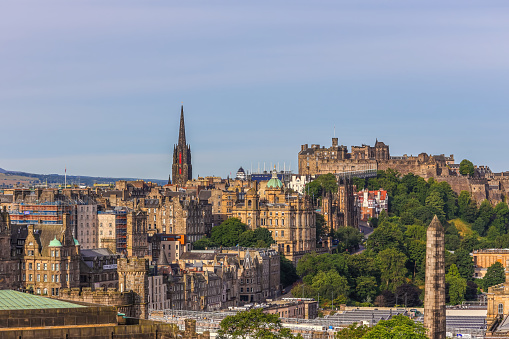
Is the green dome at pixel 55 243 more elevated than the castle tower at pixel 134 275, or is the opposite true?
the green dome at pixel 55 243

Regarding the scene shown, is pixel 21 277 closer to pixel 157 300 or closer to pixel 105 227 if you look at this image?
pixel 157 300

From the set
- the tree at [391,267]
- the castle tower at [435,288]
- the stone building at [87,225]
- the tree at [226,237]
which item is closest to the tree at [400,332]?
the castle tower at [435,288]

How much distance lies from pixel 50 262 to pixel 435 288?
53.3 m

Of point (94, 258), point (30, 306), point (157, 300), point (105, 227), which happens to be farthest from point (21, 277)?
point (30, 306)

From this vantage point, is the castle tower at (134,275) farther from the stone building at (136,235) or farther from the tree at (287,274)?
the tree at (287,274)

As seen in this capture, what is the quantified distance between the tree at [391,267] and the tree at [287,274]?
13062 millimetres

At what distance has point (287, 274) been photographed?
19038cm

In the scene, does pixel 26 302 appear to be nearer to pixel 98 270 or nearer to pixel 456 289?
pixel 98 270

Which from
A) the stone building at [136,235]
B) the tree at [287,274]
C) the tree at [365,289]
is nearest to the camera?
the stone building at [136,235]

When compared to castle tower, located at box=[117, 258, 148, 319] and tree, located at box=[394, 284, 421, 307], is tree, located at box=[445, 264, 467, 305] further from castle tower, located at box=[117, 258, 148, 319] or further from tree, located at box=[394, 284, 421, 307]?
castle tower, located at box=[117, 258, 148, 319]

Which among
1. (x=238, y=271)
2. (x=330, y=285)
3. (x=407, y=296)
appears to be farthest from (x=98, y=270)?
(x=407, y=296)

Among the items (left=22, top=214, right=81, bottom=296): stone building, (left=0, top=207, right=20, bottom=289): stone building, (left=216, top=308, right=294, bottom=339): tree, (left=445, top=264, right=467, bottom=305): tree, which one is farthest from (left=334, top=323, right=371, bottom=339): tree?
(left=445, top=264, right=467, bottom=305): tree

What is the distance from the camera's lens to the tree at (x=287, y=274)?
18862 cm

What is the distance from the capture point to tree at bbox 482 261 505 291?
193 m
